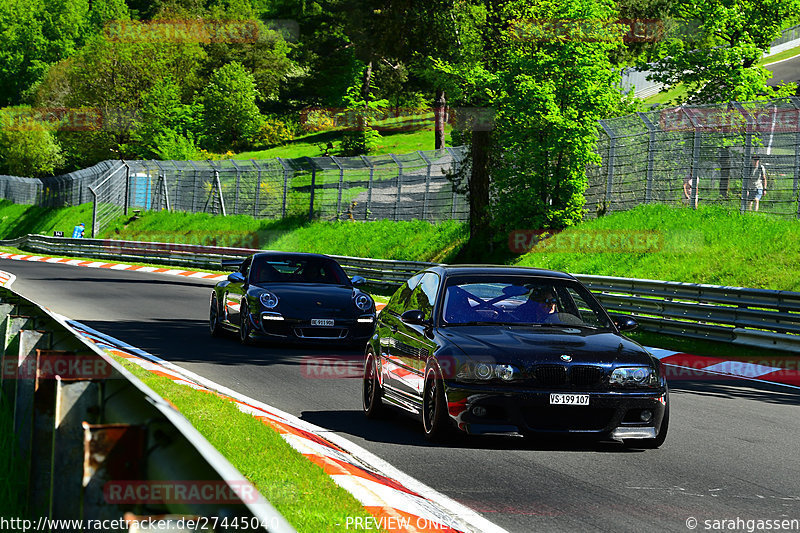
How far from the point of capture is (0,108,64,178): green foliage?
94000mm

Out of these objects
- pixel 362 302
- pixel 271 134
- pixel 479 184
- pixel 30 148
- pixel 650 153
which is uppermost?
pixel 271 134

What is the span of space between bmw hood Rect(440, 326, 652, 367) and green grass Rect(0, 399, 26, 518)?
329cm

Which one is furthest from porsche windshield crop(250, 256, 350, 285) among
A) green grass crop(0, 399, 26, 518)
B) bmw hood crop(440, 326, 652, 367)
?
green grass crop(0, 399, 26, 518)

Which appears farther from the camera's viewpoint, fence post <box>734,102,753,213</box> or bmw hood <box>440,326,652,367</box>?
fence post <box>734,102,753,213</box>

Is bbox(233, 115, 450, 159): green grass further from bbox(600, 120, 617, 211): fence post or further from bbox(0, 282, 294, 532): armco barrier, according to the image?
bbox(0, 282, 294, 532): armco barrier

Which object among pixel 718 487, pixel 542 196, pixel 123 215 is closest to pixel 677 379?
pixel 718 487

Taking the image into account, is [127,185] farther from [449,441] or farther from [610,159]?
[449,441]

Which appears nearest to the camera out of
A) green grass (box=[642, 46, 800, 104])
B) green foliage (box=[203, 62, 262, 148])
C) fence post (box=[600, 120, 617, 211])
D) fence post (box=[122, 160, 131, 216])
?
fence post (box=[600, 120, 617, 211])

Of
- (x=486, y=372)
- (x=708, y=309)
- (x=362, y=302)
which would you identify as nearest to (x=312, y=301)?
(x=362, y=302)

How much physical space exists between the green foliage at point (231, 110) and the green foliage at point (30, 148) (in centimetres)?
1492

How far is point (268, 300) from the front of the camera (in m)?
15.7

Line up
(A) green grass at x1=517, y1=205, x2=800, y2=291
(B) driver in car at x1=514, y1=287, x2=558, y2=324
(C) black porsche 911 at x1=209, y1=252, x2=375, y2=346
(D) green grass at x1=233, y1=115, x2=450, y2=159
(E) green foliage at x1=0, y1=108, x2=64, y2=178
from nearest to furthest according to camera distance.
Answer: (B) driver in car at x1=514, y1=287, x2=558, y2=324
(C) black porsche 911 at x1=209, y1=252, x2=375, y2=346
(A) green grass at x1=517, y1=205, x2=800, y2=291
(D) green grass at x1=233, y1=115, x2=450, y2=159
(E) green foliage at x1=0, y1=108, x2=64, y2=178

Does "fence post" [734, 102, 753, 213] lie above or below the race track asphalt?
above

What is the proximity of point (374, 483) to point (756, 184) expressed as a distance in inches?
797
